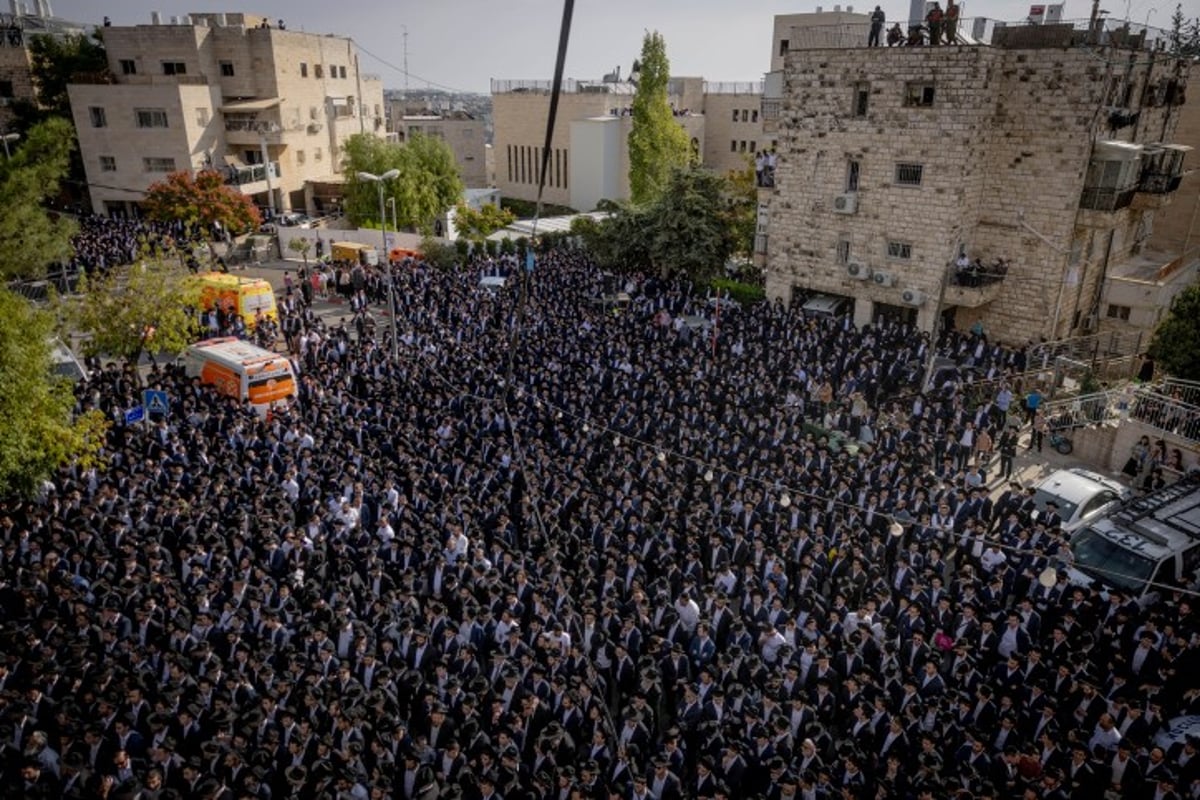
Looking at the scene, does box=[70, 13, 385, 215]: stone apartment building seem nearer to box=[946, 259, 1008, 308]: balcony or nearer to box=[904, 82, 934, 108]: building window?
box=[904, 82, 934, 108]: building window

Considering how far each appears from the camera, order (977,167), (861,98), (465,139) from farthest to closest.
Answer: (465,139) → (861,98) → (977,167)

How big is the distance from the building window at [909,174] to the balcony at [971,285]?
7.75 feet

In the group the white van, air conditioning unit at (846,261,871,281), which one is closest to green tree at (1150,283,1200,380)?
air conditioning unit at (846,261,871,281)

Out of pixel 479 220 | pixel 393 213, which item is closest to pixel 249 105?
pixel 393 213

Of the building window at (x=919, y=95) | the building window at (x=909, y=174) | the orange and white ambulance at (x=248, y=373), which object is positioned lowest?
the orange and white ambulance at (x=248, y=373)

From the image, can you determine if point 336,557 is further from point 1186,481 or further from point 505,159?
point 505,159

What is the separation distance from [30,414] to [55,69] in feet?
118

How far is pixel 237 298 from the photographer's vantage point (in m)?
20.8

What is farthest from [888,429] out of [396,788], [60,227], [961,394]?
[60,227]

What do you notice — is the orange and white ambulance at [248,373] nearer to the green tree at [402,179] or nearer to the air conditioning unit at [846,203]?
the air conditioning unit at [846,203]

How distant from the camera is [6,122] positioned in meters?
37.6

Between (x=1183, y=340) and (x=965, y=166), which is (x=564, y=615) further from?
(x=965, y=166)

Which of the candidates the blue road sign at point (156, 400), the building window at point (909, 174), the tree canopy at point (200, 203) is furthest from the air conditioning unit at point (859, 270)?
the tree canopy at point (200, 203)

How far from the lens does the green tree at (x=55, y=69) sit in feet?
124
